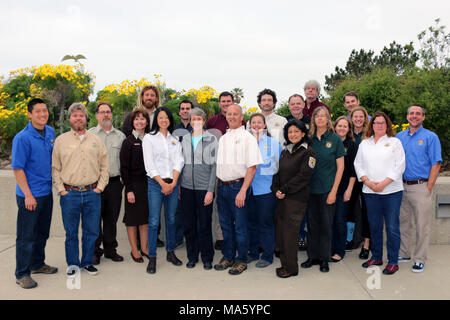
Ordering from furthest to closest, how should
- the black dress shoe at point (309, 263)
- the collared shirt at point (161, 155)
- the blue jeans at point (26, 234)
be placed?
the black dress shoe at point (309, 263) < the collared shirt at point (161, 155) < the blue jeans at point (26, 234)

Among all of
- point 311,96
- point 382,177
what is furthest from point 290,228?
point 311,96

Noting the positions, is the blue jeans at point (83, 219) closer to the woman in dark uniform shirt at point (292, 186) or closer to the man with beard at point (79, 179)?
the man with beard at point (79, 179)

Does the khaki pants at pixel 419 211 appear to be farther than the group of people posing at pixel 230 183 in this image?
Yes

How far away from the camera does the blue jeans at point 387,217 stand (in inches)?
169

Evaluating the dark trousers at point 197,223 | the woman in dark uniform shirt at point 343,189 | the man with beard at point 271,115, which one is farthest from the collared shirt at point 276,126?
the dark trousers at point 197,223

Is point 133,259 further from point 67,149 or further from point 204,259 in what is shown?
point 67,149

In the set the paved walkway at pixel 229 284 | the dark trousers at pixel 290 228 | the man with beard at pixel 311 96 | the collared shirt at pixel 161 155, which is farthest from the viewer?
the man with beard at pixel 311 96

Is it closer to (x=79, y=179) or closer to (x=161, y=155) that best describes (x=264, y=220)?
(x=161, y=155)

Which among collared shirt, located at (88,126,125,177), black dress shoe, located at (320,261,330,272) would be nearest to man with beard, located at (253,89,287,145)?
black dress shoe, located at (320,261,330,272)

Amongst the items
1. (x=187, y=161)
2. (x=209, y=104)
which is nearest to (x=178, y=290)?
(x=187, y=161)

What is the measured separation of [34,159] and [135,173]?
3.67ft

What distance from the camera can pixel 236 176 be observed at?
13.8ft

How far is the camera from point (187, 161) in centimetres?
433

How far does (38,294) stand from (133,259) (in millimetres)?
1237
